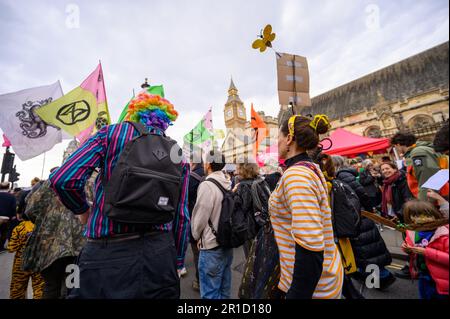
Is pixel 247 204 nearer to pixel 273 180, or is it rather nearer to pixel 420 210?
pixel 273 180

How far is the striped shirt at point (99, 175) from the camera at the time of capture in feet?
4.19

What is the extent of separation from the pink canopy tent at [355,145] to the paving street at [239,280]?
3.82m

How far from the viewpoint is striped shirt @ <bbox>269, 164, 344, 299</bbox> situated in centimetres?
117

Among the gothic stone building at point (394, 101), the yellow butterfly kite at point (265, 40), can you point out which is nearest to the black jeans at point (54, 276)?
the yellow butterfly kite at point (265, 40)

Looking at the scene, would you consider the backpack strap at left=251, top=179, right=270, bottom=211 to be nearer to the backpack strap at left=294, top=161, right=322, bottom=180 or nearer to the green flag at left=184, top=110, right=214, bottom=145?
the backpack strap at left=294, top=161, right=322, bottom=180

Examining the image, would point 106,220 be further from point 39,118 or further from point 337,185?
point 39,118

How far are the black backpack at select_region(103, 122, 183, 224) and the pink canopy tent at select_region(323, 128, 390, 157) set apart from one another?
935 cm

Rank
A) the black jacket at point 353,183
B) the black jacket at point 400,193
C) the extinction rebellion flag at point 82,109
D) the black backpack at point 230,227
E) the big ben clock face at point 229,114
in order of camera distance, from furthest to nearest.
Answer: the big ben clock face at point 229,114 < the black jacket at point 400,193 < the extinction rebellion flag at point 82,109 < the black jacket at point 353,183 < the black backpack at point 230,227

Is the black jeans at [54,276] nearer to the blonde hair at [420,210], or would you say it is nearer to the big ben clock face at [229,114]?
the blonde hair at [420,210]

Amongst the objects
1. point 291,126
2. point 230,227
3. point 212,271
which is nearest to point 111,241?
point 291,126

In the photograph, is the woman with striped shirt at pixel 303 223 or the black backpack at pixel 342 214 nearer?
the woman with striped shirt at pixel 303 223
